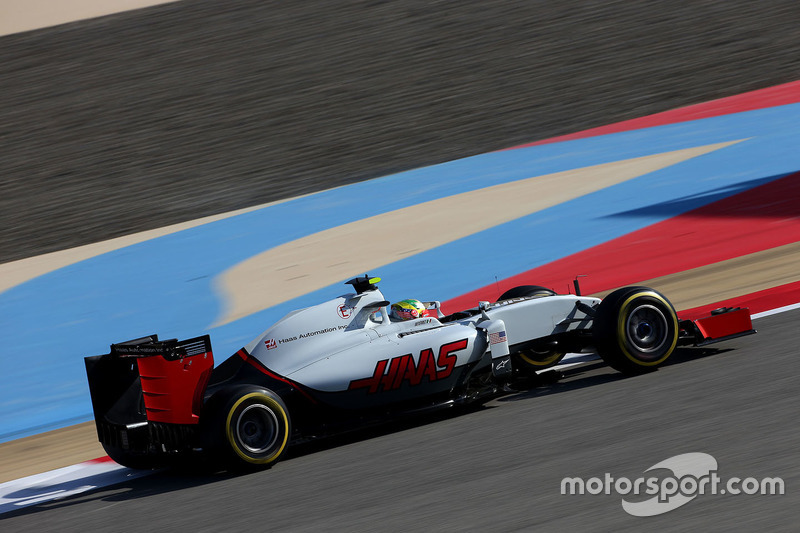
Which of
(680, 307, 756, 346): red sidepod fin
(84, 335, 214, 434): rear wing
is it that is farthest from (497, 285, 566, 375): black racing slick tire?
(84, 335, 214, 434): rear wing

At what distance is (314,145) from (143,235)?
3.82 meters

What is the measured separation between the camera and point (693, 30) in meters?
18.8

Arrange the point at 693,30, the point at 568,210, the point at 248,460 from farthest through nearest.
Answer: the point at 693,30, the point at 568,210, the point at 248,460

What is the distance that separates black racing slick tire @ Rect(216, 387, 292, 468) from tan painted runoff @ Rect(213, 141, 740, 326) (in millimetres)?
4329

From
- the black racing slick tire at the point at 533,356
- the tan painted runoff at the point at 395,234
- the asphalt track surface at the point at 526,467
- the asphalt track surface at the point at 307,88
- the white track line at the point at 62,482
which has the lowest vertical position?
the asphalt track surface at the point at 526,467

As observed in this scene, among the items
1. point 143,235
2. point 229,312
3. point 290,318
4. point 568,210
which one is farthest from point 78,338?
point 568,210

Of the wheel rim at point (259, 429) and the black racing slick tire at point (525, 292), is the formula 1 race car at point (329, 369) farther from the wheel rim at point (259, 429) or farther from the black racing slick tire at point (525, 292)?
the black racing slick tire at point (525, 292)

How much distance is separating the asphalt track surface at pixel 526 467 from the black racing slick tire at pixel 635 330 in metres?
0.13

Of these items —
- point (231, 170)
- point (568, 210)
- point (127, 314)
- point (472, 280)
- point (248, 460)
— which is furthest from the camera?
point (231, 170)

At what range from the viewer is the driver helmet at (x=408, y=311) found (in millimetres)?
6389

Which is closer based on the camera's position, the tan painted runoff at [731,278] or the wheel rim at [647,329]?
the wheel rim at [647,329]

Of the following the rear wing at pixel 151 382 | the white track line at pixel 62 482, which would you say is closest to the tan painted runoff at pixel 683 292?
the white track line at pixel 62 482

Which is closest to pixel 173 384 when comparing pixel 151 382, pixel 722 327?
pixel 151 382

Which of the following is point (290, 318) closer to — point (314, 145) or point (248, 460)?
point (248, 460)
